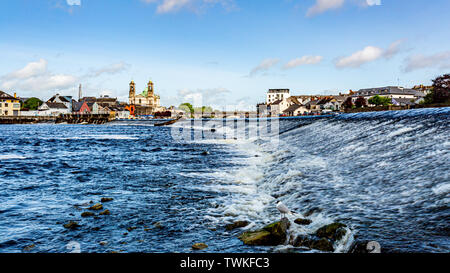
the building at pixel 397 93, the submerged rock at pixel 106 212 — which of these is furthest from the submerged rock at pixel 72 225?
the building at pixel 397 93

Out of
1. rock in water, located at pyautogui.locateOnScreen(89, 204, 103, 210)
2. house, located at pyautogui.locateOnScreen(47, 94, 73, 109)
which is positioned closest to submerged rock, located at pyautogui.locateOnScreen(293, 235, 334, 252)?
rock in water, located at pyautogui.locateOnScreen(89, 204, 103, 210)

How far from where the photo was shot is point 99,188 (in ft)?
44.8

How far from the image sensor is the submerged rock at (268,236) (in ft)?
23.7

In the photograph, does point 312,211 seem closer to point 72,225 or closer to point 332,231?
point 332,231

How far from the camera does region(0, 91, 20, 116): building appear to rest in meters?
125

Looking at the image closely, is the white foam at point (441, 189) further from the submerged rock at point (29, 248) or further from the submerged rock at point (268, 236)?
the submerged rock at point (29, 248)

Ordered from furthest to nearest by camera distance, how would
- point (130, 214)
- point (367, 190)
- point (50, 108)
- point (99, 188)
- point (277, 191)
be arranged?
point (50, 108) < point (99, 188) < point (277, 191) < point (367, 190) < point (130, 214)

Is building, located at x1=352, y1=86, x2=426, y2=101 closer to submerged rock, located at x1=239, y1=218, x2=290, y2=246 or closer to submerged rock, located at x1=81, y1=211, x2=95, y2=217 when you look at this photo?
submerged rock, located at x1=239, y1=218, x2=290, y2=246

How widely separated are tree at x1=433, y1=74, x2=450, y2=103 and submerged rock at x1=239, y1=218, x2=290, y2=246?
74848 millimetres

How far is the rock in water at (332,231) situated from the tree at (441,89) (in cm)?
7400
